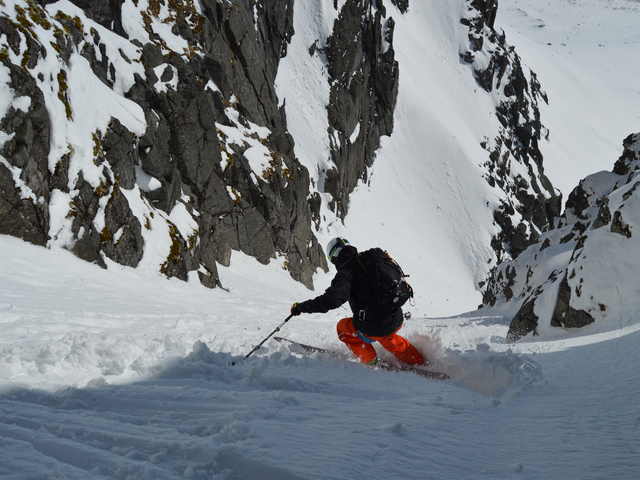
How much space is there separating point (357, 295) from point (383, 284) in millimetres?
380

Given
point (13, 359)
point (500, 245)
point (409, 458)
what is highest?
point (500, 245)

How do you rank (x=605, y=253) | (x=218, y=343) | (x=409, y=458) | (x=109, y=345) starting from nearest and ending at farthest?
(x=409, y=458), (x=109, y=345), (x=218, y=343), (x=605, y=253)

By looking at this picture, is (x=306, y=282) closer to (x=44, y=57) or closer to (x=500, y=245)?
(x=44, y=57)

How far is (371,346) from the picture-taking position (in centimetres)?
540

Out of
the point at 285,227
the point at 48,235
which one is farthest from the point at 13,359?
the point at 285,227

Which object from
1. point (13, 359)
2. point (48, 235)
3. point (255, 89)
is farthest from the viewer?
point (255, 89)

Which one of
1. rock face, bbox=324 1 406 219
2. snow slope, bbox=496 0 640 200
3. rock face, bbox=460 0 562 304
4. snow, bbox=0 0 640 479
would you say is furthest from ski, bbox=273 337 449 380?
snow slope, bbox=496 0 640 200

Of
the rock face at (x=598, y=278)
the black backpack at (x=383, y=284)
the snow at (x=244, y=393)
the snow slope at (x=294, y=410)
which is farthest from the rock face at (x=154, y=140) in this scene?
the rock face at (x=598, y=278)

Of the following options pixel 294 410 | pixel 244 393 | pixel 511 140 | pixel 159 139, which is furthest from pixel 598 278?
pixel 511 140

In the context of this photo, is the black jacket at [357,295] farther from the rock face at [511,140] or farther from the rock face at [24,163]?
the rock face at [511,140]

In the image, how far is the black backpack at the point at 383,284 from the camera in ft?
16.1

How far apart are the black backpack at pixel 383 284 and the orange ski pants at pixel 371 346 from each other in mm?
433

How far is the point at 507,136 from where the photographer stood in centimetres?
5488

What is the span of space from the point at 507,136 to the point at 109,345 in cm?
5903
